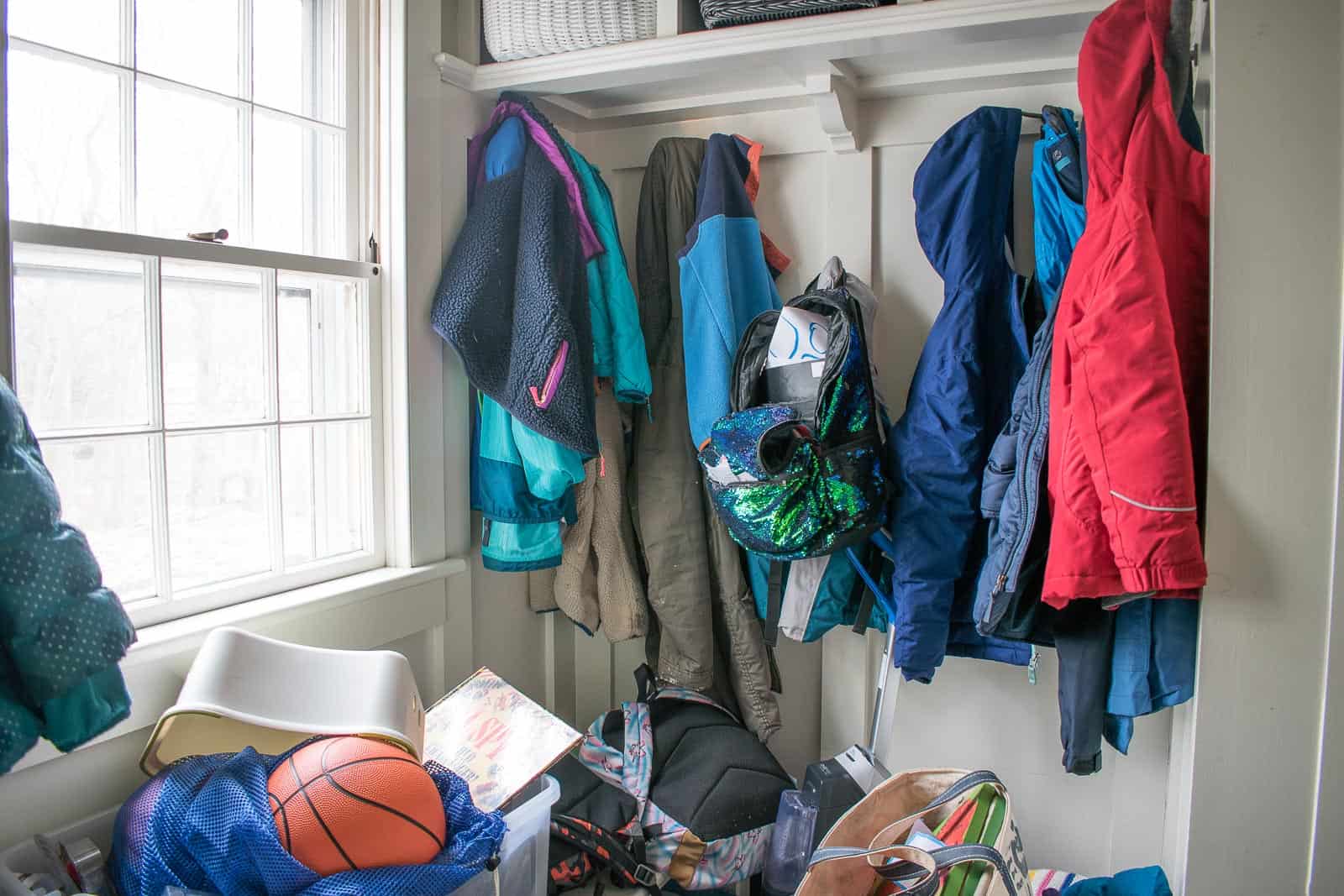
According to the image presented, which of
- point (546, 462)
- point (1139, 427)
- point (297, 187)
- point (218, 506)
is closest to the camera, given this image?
point (1139, 427)

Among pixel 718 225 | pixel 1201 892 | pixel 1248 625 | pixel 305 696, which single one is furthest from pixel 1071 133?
pixel 305 696

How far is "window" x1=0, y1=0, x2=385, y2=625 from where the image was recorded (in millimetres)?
1298

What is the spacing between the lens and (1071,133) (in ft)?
5.09

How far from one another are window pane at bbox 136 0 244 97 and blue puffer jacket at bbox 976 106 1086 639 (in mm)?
1417

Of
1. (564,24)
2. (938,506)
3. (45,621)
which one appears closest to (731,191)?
(564,24)

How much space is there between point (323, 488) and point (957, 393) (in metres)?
1.20

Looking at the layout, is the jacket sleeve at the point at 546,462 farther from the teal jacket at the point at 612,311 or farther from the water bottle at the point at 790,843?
the water bottle at the point at 790,843

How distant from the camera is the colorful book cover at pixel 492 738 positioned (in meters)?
1.48

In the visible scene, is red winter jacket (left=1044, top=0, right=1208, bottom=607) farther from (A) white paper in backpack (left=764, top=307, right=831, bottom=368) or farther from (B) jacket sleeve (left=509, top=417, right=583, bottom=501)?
(B) jacket sleeve (left=509, top=417, right=583, bottom=501)

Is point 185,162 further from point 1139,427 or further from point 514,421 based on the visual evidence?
point 1139,427

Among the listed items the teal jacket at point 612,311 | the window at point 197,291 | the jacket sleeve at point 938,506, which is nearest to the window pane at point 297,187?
the window at point 197,291

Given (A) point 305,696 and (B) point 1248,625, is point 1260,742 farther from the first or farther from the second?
(A) point 305,696

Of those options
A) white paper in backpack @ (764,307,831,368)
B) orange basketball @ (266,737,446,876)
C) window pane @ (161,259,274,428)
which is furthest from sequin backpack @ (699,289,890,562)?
window pane @ (161,259,274,428)

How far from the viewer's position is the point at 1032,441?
4.64ft
